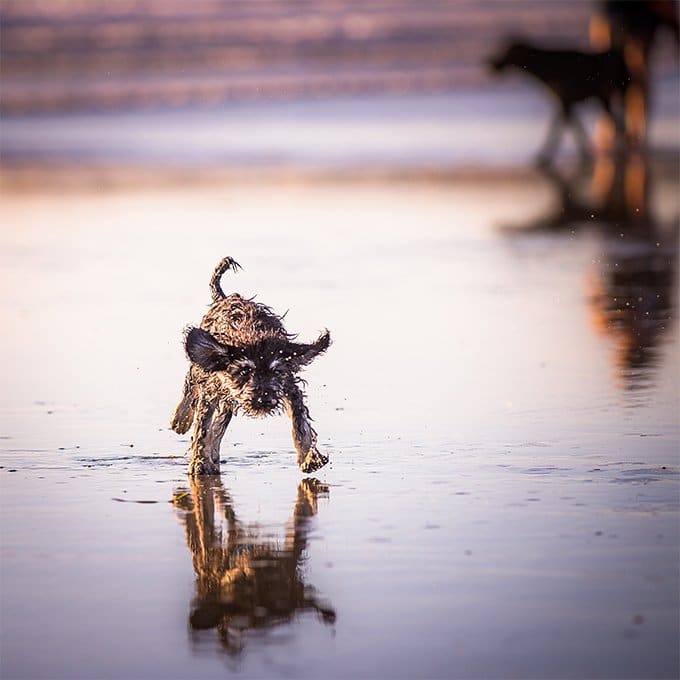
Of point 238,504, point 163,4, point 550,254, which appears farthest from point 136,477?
point 163,4

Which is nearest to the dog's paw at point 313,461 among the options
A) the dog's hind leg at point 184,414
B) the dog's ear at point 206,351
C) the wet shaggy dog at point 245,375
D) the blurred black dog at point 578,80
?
the wet shaggy dog at point 245,375

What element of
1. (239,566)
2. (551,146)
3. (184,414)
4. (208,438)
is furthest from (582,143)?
(239,566)

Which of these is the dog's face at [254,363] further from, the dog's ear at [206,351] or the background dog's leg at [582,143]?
the background dog's leg at [582,143]

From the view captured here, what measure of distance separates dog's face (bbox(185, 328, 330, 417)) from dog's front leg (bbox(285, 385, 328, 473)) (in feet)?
0.25

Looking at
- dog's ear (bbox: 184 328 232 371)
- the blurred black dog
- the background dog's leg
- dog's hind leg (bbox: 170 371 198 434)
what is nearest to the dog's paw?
dog's ear (bbox: 184 328 232 371)

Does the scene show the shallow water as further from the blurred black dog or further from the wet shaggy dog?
the blurred black dog

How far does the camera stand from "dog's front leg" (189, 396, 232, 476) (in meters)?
9.91

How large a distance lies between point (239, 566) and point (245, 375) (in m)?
1.66

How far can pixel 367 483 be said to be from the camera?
9641 millimetres

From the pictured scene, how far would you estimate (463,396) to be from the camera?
11992mm

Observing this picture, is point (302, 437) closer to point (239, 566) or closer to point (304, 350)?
point (304, 350)

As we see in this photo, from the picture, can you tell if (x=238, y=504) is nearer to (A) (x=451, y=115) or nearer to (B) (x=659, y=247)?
(B) (x=659, y=247)

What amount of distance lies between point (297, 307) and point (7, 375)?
10.6 ft

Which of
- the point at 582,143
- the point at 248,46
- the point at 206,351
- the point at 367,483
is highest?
the point at 248,46
